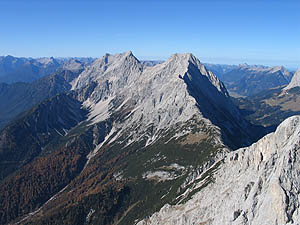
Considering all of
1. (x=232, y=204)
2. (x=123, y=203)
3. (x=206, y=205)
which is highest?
(x=232, y=204)

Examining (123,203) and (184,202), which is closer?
(184,202)

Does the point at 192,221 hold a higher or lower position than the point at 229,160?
lower

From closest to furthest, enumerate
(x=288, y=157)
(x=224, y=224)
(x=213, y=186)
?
1. (x=288, y=157)
2. (x=224, y=224)
3. (x=213, y=186)

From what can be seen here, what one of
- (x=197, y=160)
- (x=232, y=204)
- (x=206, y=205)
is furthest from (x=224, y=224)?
(x=197, y=160)

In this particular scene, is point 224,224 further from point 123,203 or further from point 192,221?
point 123,203

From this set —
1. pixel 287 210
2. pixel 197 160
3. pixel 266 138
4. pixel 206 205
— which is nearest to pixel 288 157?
pixel 287 210

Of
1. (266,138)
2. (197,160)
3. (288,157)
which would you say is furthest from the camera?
(197,160)

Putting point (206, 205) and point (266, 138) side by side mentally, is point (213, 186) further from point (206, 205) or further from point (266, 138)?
point (266, 138)
